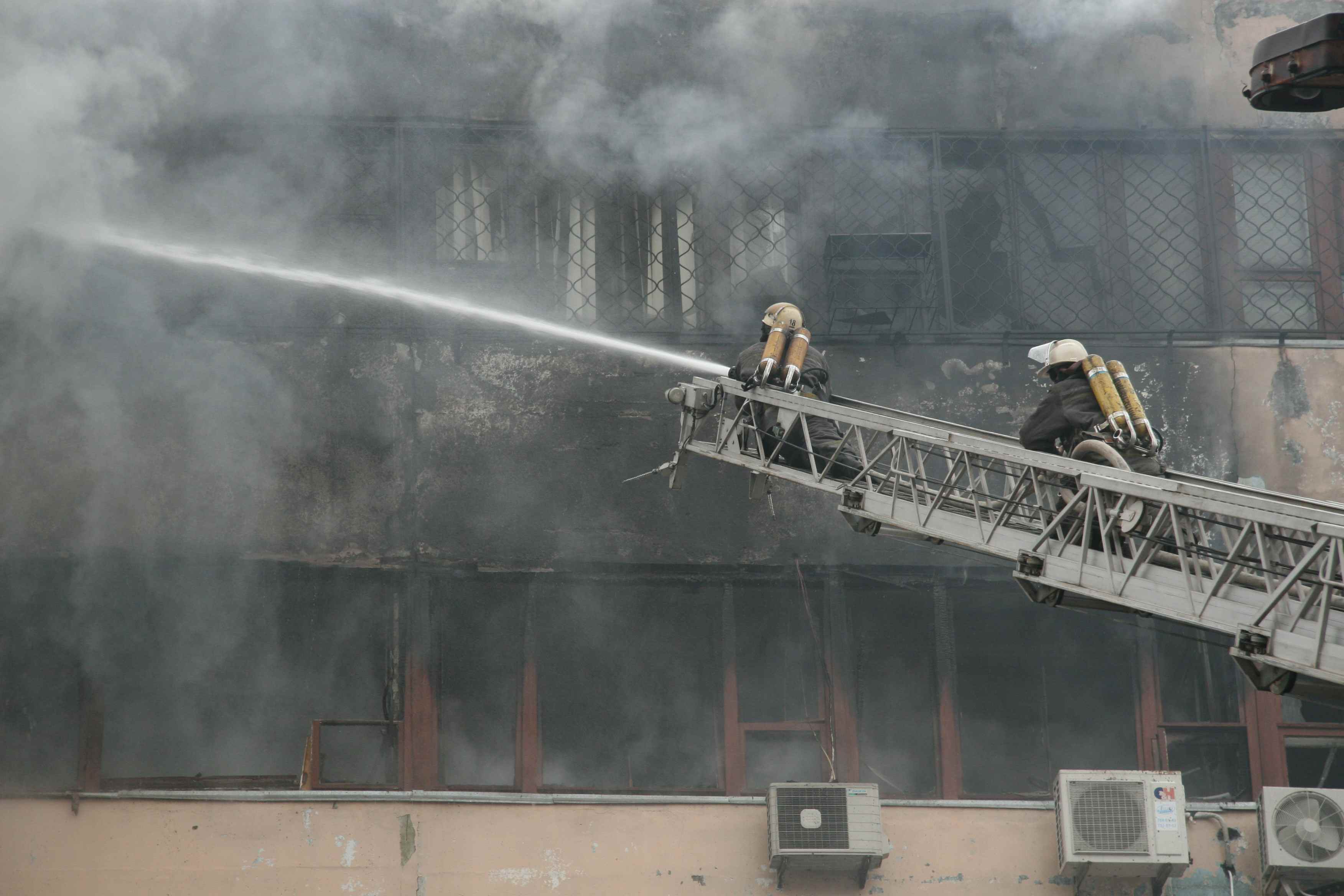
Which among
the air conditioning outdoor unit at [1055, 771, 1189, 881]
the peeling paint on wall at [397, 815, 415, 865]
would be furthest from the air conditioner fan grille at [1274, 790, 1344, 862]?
the peeling paint on wall at [397, 815, 415, 865]

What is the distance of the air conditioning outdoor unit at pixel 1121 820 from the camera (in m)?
10.5

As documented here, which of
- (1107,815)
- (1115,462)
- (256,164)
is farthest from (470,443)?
(1115,462)

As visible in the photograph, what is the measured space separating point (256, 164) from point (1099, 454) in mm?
7392

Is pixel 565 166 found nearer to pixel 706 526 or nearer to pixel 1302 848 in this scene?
pixel 706 526

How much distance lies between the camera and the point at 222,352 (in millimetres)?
12078

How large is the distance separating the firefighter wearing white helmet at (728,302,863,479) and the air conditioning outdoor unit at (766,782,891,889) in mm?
2402

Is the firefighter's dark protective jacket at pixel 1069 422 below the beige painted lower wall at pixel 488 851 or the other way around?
the other way around

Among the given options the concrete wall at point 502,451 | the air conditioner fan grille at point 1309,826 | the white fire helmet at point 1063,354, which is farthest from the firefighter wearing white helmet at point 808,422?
the air conditioner fan grille at point 1309,826

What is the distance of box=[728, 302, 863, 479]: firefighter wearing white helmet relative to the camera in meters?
9.42

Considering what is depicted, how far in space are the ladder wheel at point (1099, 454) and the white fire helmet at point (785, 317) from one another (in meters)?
2.04

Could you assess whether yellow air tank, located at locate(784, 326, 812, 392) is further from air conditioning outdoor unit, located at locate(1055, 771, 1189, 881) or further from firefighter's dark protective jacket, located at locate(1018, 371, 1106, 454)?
air conditioning outdoor unit, located at locate(1055, 771, 1189, 881)

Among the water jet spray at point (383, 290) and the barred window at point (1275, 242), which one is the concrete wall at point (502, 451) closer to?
the water jet spray at point (383, 290)

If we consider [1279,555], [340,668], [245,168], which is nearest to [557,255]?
[245,168]

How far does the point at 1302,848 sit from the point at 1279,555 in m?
3.92
